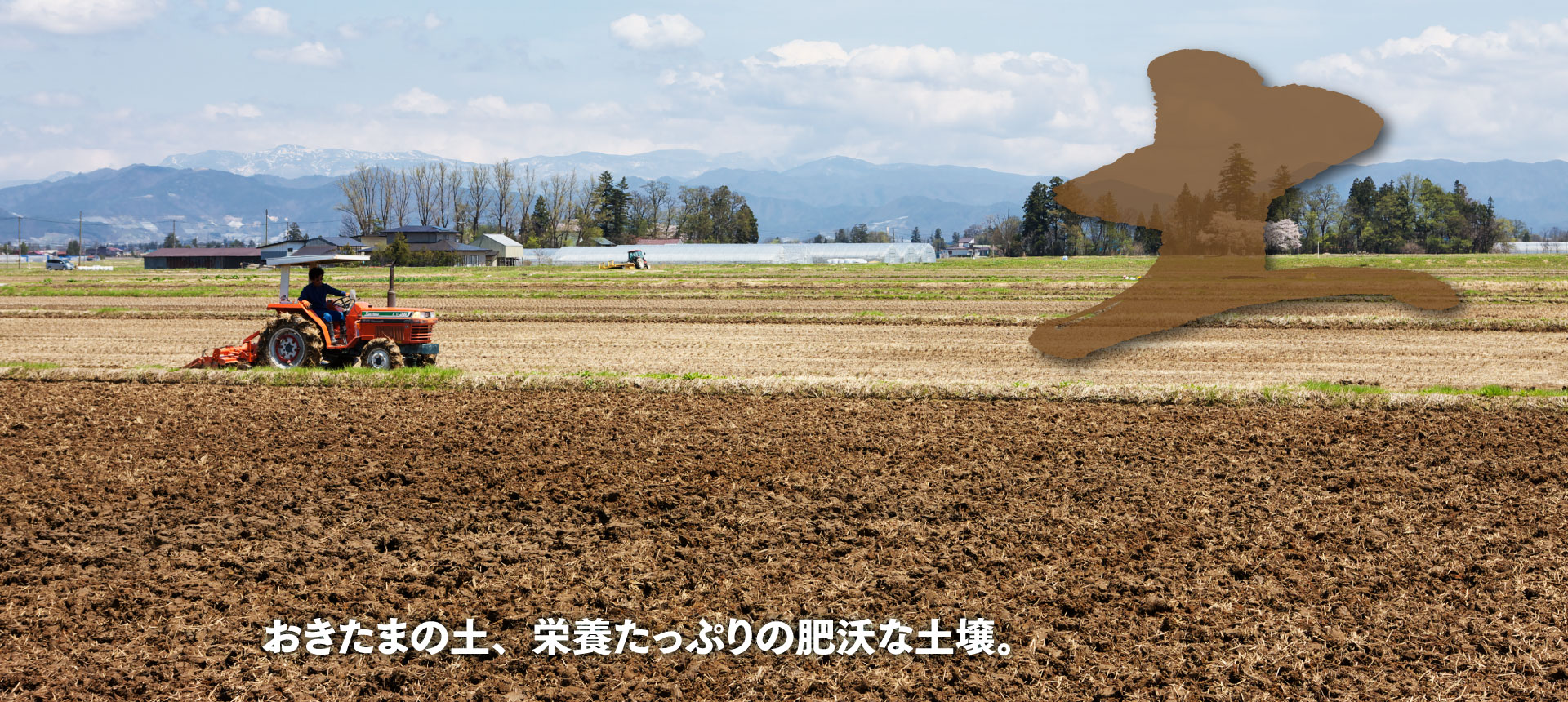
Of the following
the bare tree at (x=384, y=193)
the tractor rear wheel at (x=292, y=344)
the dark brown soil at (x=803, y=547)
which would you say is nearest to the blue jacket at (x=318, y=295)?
the tractor rear wheel at (x=292, y=344)

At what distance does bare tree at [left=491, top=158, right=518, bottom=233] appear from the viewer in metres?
168

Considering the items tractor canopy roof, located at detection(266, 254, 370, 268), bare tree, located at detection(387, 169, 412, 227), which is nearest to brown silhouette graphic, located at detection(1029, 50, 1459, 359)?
tractor canopy roof, located at detection(266, 254, 370, 268)

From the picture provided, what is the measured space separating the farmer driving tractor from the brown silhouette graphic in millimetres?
11915

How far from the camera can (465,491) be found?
1030cm

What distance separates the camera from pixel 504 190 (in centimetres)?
17062

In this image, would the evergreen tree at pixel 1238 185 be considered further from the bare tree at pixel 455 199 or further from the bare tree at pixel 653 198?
the bare tree at pixel 653 198

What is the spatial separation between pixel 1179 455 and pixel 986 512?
341 centimetres

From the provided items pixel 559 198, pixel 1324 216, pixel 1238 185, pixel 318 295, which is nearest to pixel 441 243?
pixel 559 198

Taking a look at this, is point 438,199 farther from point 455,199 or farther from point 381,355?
point 381,355

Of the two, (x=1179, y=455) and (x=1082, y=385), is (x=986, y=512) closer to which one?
(x=1179, y=455)

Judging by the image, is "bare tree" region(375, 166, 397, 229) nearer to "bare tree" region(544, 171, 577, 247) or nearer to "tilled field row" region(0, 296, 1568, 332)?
"bare tree" region(544, 171, 577, 247)

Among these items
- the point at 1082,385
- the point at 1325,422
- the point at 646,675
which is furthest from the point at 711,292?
the point at 646,675

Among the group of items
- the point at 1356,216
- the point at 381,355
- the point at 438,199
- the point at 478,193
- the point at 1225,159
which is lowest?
the point at 381,355

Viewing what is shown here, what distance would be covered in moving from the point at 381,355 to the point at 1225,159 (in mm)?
13424
